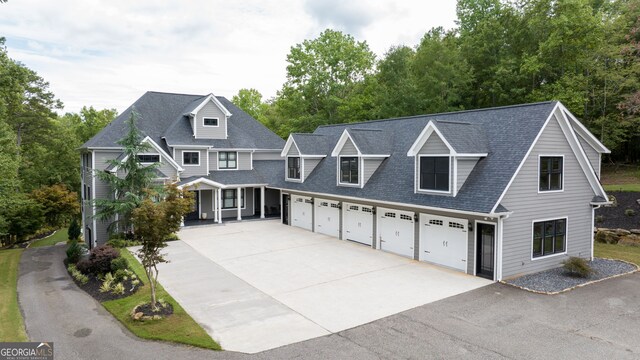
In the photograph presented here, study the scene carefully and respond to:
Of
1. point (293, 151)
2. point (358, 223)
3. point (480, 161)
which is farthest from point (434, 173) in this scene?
point (293, 151)

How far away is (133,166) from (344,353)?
1711cm

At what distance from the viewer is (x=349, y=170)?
21188mm

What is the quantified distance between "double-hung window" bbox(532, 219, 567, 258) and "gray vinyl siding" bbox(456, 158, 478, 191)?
3.09m

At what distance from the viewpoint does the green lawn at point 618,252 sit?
17453 mm

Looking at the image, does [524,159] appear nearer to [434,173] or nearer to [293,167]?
[434,173]

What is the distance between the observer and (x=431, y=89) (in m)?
34.5

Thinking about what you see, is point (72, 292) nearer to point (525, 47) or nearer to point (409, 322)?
point (409, 322)

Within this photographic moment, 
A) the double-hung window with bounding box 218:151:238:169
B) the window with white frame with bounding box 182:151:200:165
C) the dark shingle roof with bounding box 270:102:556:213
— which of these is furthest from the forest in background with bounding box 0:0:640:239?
the dark shingle roof with bounding box 270:102:556:213

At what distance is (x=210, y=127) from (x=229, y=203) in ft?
19.1

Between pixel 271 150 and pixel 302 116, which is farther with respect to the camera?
pixel 302 116

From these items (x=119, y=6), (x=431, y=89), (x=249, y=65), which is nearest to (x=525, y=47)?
(x=431, y=89)

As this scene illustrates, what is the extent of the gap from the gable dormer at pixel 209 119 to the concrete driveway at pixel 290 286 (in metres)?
10.4

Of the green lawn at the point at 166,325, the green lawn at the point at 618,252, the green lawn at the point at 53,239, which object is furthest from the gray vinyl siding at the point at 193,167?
the green lawn at the point at 618,252

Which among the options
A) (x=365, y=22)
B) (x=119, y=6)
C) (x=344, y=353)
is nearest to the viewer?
(x=344, y=353)
